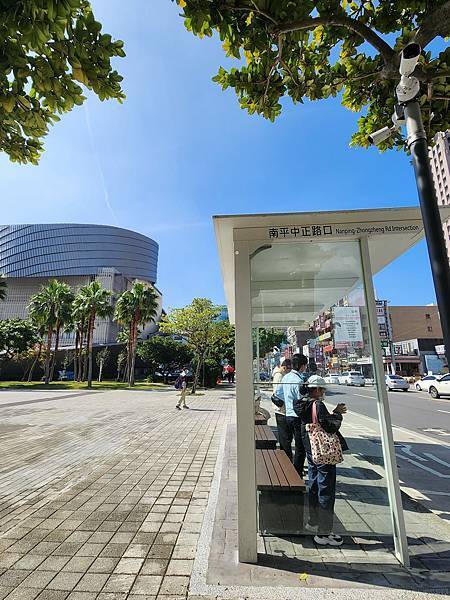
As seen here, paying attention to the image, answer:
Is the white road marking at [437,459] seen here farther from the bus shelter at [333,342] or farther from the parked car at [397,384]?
the parked car at [397,384]

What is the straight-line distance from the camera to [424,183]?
2.32 metres

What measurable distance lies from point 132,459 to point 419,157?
692 cm

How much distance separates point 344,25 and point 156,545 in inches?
219

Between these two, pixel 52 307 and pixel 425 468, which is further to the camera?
pixel 52 307

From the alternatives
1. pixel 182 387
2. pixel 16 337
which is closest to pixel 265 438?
pixel 182 387

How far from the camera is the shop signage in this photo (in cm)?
371

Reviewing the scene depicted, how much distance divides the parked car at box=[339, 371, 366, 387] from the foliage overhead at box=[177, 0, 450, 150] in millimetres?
3104

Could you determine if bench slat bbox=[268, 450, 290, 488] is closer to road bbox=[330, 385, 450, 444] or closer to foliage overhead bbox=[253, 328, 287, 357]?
road bbox=[330, 385, 450, 444]

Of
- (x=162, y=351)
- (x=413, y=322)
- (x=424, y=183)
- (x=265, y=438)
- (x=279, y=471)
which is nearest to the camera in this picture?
(x=424, y=183)

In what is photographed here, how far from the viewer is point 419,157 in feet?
7.89

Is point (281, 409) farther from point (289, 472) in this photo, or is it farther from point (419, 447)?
point (419, 447)

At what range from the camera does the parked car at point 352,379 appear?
3.65 m

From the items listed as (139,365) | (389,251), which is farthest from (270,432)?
(139,365)

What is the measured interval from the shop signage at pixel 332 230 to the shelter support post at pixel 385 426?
15cm
